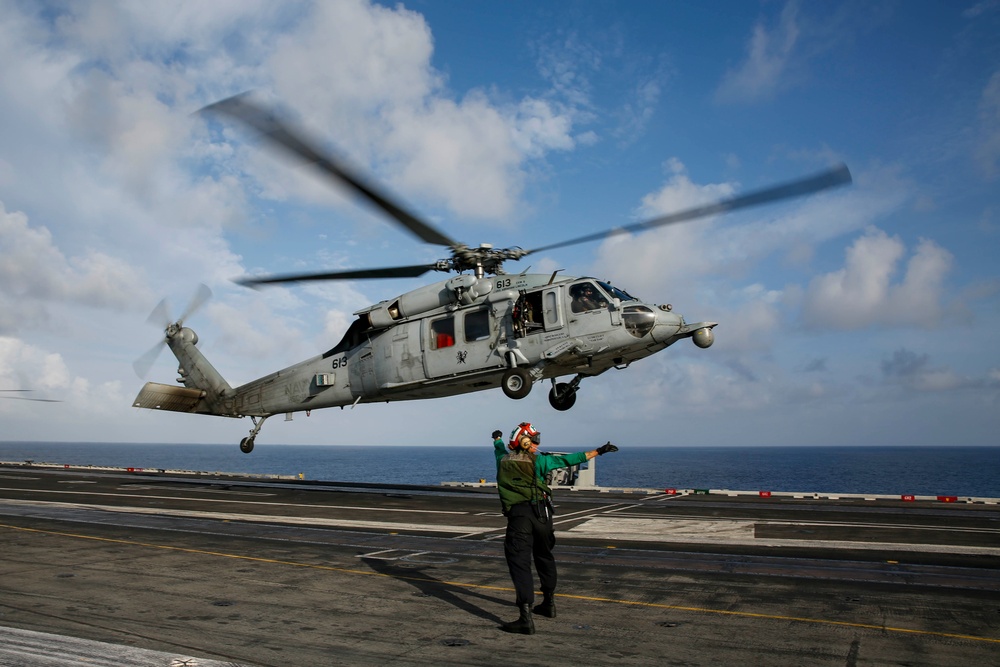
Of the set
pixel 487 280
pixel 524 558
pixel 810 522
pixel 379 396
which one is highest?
pixel 487 280

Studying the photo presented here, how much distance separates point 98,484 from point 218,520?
16.3 meters

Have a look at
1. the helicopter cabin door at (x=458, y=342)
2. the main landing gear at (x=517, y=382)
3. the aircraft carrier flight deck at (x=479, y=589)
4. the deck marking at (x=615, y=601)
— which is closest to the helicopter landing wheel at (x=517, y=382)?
the main landing gear at (x=517, y=382)

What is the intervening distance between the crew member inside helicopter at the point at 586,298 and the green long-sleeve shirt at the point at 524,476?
1128 centimetres

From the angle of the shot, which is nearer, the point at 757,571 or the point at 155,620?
the point at 155,620

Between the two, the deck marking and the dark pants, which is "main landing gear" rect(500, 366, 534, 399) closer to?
the deck marking

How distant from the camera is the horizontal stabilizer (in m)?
26.3

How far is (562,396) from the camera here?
2077 centimetres

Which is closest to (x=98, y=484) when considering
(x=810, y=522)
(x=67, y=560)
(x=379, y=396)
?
(x=379, y=396)

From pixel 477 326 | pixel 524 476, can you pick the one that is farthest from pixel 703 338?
pixel 524 476

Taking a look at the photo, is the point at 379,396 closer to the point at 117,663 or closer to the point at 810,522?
the point at 810,522

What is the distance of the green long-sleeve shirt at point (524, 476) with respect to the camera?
770 cm

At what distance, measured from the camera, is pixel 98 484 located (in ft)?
97.1

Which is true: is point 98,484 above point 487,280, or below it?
below

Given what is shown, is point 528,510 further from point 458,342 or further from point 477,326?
point 458,342
